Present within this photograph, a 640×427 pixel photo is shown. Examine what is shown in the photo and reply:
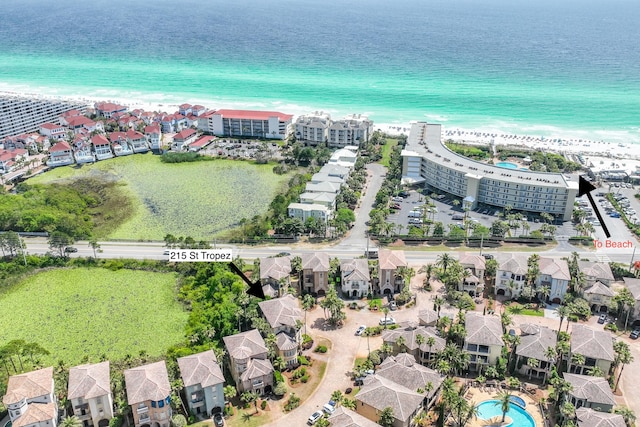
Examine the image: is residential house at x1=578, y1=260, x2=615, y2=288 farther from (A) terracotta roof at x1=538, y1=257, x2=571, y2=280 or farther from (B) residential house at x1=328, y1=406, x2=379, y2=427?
(B) residential house at x1=328, y1=406, x2=379, y2=427

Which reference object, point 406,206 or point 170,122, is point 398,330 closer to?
point 406,206

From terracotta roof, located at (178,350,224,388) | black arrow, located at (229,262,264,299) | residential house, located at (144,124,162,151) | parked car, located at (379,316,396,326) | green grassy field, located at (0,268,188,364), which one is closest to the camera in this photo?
terracotta roof, located at (178,350,224,388)

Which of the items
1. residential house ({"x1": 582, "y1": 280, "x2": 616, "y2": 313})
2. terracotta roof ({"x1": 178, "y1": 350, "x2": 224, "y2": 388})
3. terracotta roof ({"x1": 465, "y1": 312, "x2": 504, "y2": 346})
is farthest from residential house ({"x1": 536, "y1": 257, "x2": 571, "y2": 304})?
terracotta roof ({"x1": 178, "y1": 350, "x2": 224, "y2": 388})

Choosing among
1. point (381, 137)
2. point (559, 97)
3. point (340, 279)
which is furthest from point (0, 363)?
point (559, 97)

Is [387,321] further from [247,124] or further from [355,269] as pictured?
[247,124]

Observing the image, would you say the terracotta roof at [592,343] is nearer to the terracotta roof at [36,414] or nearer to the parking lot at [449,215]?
the parking lot at [449,215]

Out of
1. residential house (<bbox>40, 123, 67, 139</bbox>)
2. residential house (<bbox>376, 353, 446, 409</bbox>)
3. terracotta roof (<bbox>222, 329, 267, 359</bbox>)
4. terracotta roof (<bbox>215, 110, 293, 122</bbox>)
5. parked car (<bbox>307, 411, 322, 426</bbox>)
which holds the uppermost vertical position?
terracotta roof (<bbox>215, 110, 293, 122</bbox>)

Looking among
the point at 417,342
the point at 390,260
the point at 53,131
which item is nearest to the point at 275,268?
the point at 390,260

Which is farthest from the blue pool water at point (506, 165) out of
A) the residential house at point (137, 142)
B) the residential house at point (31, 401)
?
the residential house at point (31, 401)
